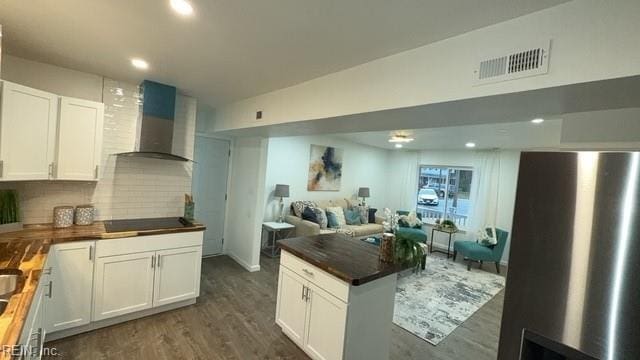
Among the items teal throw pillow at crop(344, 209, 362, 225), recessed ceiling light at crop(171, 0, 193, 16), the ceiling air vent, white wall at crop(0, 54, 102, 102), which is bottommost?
teal throw pillow at crop(344, 209, 362, 225)

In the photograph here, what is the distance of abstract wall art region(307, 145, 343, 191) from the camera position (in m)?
6.19

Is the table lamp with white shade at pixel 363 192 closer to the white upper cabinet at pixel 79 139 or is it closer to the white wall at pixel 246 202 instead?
the white wall at pixel 246 202

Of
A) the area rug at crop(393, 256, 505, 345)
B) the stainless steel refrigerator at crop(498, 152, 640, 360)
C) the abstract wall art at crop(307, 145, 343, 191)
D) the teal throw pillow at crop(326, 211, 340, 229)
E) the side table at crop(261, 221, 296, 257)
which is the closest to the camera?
the stainless steel refrigerator at crop(498, 152, 640, 360)

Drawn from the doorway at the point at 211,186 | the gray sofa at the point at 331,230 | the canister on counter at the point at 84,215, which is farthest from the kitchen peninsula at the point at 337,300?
the doorway at the point at 211,186

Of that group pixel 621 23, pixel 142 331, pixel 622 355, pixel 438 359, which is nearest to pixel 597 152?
pixel 622 355

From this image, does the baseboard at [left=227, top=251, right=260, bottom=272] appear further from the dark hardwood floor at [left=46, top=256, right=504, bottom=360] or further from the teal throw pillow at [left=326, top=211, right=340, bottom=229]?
the teal throw pillow at [left=326, top=211, right=340, bottom=229]

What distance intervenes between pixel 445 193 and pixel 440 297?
362 centimetres

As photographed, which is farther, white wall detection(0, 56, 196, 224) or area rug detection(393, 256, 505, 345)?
area rug detection(393, 256, 505, 345)

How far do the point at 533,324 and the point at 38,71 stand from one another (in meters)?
4.09

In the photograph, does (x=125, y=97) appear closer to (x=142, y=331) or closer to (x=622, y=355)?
(x=142, y=331)

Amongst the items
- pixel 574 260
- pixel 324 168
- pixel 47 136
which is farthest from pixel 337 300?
pixel 324 168

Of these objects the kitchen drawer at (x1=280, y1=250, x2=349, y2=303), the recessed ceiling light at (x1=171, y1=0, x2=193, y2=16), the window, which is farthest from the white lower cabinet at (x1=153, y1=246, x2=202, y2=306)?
the window

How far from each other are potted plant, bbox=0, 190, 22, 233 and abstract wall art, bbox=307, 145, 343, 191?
4.45 meters

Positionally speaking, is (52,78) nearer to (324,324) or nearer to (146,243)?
(146,243)
